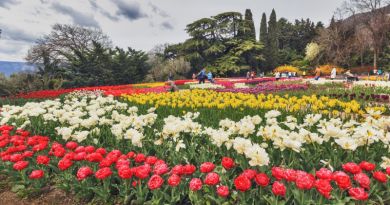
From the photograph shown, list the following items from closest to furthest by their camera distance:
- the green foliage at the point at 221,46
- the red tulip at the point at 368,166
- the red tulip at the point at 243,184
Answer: the red tulip at the point at 243,184 → the red tulip at the point at 368,166 → the green foliage at the point at 221,46

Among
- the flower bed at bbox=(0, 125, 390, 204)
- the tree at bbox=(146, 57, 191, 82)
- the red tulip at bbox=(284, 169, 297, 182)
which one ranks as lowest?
the flower bed at bbox=(0, 125, 390, 204)

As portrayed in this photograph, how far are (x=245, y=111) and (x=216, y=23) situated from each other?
129 ft

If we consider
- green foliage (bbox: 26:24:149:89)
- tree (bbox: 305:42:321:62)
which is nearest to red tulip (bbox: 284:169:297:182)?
green foliage (bbox: 26:24:149:89)

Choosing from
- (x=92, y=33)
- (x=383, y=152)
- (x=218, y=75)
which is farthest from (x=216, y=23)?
(x=383, y=152)

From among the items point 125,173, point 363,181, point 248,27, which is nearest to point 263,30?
point 248,27

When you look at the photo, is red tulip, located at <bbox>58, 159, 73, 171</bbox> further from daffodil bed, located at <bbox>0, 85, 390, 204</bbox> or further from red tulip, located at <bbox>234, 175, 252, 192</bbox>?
red tulip, located at <bbox>234, 175, 252, 192</bbox>

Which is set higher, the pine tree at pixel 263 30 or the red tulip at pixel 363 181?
the pine tree at pixel 263 30

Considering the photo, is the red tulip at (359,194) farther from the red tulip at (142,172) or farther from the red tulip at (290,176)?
the red tulip at (142,172)

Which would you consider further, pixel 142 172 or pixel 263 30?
pixel 263 30

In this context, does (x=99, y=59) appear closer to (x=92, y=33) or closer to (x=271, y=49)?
(x=92, y=33)

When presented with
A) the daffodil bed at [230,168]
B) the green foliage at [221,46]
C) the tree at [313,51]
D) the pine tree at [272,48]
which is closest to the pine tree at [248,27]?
the green foliage at [221,46]

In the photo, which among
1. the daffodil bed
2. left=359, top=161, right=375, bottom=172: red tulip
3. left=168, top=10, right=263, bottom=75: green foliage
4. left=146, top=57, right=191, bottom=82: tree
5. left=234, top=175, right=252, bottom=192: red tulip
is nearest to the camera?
left=234, top=175, right=252, bottom=192: red tulip

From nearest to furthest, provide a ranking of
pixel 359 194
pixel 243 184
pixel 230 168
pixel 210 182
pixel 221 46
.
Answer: pixel 359 194
pixel 243 184
pixel 210 182
pixel 230 168
pixel 221 46

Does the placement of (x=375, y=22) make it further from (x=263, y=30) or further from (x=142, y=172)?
(x=142, y=172)
